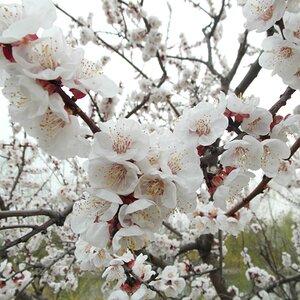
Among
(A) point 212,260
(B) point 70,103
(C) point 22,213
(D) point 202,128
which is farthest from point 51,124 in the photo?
(A) point 212,260

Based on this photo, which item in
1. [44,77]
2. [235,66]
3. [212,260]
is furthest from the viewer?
[212,260]

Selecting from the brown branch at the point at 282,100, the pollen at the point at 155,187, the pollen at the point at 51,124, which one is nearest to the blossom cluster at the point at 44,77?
the pollen at the point at 51,124

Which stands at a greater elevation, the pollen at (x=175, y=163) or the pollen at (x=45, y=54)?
the pollen at (x=45, y=54)

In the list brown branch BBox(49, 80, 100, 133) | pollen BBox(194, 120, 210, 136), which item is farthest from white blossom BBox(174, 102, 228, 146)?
brown branch BBox(49, 80, 100, 133)

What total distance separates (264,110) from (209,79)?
161 inches

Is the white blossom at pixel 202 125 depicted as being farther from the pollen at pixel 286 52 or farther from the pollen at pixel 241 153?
the pollen at pixel 286 52

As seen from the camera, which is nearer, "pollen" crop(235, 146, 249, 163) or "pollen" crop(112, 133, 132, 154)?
"pollen" crop(112, 133, 132, 154)

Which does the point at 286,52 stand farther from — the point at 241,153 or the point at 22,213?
the point at 22,213

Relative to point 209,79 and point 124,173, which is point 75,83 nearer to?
point 124,173

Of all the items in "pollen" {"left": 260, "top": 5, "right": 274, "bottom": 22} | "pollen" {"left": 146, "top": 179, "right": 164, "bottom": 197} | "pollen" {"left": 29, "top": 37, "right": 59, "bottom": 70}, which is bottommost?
"pollen" {"left": 146, "top": 179, "right": 164, "bottom": 197}

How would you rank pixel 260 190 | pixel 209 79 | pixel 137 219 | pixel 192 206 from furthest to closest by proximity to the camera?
pixel 209 79 → pixel 260 190 → pixel 192 206 → pixel 137 219

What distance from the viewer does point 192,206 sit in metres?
0.84

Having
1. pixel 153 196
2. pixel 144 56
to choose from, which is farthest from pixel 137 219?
pixel 144 56

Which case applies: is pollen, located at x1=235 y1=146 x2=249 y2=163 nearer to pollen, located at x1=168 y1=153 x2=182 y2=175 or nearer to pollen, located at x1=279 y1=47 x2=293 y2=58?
pollen, located at x1=168 y1=153 x2=182 y2=175
